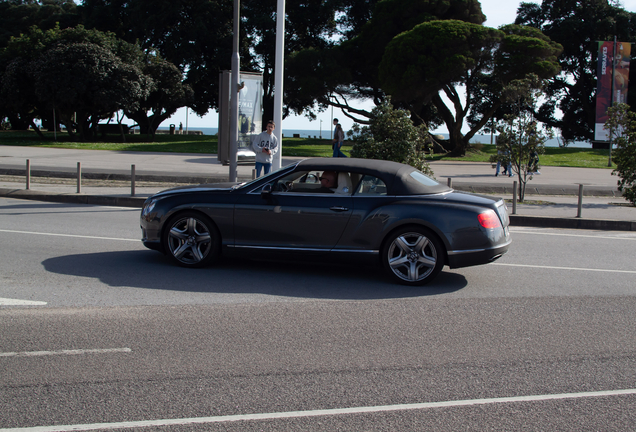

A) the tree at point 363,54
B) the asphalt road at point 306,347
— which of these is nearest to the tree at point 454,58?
the tree at point 363,54

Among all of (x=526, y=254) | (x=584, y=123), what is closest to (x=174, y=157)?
(x=526, y=254)

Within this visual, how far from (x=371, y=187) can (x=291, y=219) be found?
3.47 ft

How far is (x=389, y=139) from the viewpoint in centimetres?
1516

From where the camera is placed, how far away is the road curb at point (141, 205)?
512 inches

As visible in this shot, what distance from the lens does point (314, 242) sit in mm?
7078

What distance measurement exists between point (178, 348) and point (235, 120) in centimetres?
1057

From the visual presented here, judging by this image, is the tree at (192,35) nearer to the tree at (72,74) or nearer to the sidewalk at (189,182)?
the tree at (72,74)

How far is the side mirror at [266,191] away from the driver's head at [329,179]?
0.65 m

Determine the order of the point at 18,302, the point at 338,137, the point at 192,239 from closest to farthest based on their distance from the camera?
the point at 18,302
the point at 192,239
the point at 338,137

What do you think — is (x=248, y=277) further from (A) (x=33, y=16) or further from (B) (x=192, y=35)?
(A) (x=33, y=16)

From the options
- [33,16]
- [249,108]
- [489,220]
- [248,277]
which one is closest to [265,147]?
[249,108]

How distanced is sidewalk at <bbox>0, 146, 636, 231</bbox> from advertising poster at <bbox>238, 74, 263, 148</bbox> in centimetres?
302

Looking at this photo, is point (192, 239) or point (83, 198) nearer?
point (192, 239)

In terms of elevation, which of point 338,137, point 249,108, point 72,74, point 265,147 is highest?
point 72,74
